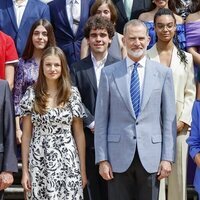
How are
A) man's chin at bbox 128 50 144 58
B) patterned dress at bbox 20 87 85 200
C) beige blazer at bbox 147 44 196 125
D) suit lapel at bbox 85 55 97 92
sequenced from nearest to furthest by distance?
man's chin at bbox 128 50 144 58
patterned dress at bbox 20 87 85 200
suit lapel at bbox 85 55 97 92
beige blazer at bbox 147 44 196 125

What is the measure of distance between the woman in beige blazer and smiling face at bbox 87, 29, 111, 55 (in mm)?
539

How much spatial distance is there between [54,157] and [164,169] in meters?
0.96

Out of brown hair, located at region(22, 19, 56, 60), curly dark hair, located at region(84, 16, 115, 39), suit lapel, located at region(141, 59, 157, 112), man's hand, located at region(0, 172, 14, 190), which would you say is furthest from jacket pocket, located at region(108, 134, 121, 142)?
brown hair, located at region(22, 19, 56, 60)

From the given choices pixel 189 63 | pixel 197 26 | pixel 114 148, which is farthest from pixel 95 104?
pixel 197 26

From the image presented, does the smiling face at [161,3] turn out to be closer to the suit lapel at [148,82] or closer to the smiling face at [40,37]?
the smiling face at [40,37]

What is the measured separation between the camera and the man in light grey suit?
17.5 ft

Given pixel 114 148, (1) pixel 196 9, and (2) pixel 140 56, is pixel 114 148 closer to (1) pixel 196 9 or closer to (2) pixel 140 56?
(2) pixel 140 56

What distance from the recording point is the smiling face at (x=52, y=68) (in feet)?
18.4

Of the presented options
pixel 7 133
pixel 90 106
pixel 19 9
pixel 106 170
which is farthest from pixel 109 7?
pixel 106 170

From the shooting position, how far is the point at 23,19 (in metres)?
7.26

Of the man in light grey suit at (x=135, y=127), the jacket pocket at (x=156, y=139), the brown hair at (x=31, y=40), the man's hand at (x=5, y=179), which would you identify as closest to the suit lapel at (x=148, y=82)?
the man in light grey suit at (x=135, y=127)

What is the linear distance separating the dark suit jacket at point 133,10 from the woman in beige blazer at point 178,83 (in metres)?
0.94

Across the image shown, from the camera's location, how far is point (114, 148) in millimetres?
5383

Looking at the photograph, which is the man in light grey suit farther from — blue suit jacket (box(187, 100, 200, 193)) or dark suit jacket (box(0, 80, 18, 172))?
dark suit jacket (box(0, 80, 18, 172))
